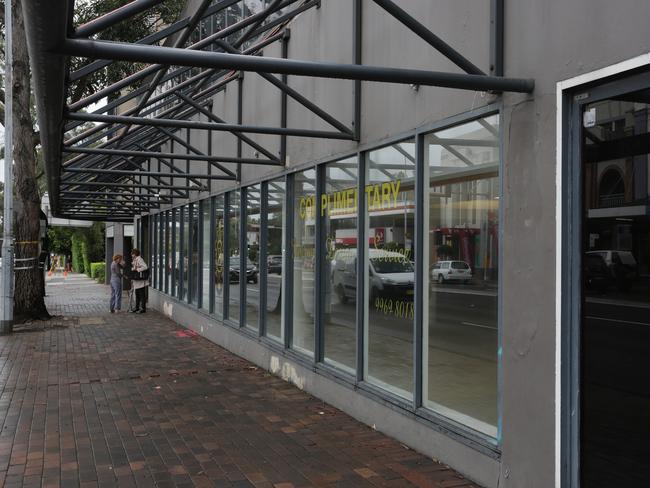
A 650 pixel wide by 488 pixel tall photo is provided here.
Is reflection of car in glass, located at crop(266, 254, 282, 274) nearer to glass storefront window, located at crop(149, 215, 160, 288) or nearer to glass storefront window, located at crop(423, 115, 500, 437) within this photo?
glass storefront window, located at crop(423, 115, 500, 437)

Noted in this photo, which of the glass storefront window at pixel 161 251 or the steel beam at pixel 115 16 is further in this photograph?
the glass storefront window at pixel 161 251

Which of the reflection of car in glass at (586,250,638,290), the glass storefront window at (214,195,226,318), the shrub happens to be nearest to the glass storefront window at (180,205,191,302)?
the glass storefront window at (214,195,226,318)

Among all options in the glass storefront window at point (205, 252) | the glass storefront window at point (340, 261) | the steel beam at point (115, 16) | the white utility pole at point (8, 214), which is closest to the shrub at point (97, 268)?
the white utility pole at point (8, 214)

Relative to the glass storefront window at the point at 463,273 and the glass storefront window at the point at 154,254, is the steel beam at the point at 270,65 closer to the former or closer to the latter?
the glass storefront window at the point at 463,273

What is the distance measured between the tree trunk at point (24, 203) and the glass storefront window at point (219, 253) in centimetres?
567

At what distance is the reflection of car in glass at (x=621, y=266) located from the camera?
11.8ft

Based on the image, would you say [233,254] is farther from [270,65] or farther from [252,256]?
[270,65]

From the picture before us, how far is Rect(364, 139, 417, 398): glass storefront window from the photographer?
578 centimetres

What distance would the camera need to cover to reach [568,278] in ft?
12.8

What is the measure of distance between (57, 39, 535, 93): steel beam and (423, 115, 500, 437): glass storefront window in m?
0.60

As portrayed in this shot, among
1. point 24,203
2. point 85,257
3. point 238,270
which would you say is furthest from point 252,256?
point 85,257

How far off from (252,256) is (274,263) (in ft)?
3.11

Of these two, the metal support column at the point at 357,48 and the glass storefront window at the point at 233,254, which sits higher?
the metal support column at the point at 357,48

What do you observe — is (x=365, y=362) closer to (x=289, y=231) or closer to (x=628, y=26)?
(x=289, y=231)
